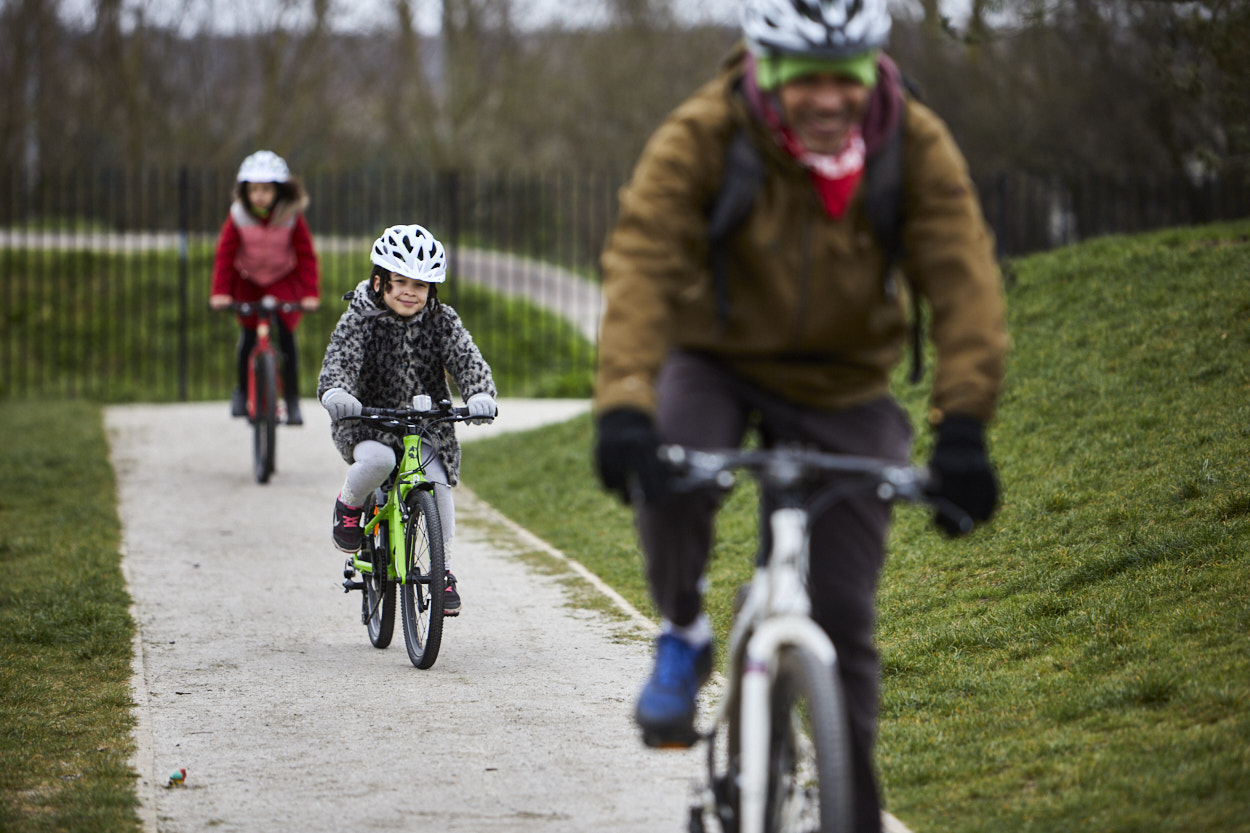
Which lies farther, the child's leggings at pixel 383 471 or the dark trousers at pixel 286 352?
the dark trousers at pixel 286 352

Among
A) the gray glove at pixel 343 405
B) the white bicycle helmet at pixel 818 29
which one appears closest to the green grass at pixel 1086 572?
the gray glove at pixel 343 405

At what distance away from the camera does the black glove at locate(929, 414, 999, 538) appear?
2896 millimetres

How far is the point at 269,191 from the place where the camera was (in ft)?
36.5

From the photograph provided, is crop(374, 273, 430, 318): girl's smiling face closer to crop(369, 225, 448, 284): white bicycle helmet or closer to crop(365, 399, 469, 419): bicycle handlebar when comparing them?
crop(369, 225, 448, 284): white bicycle helmet

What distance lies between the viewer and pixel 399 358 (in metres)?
6.36

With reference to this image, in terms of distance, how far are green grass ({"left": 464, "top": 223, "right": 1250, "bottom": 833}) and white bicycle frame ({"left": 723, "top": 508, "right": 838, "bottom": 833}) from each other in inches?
49.2

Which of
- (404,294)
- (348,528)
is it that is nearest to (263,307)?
(348,528)

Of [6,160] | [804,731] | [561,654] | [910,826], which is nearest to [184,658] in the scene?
[561,654]

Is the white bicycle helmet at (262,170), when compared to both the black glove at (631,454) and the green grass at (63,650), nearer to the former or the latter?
the green grass at (63,650)

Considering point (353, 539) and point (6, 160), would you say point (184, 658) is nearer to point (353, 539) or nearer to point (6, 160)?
point (353, 539)

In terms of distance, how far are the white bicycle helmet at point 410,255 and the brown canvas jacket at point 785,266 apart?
3077 millimetres

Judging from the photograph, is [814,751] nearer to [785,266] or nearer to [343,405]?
[785,266]

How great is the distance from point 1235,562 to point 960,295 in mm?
3193

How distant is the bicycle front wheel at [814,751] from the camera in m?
2.87
